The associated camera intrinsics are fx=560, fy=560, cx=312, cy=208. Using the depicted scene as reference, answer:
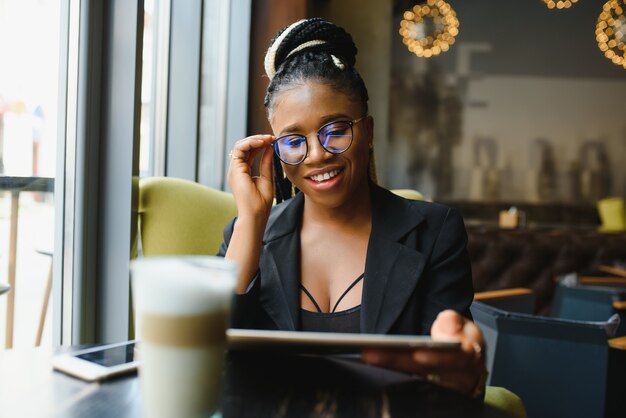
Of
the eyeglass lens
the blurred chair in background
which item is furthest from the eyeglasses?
the blurred chair in background

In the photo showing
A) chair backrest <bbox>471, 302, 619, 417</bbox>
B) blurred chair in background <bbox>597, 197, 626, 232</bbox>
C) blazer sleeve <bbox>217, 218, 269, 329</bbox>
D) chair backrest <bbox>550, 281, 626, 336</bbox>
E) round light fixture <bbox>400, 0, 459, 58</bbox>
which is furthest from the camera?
blurred chair in background <bbox>597, 197, 626, 232</bbox>

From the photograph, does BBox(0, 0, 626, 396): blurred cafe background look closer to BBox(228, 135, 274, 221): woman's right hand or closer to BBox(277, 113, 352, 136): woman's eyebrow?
BBox(228, 135, 274, 221): woman's right hand

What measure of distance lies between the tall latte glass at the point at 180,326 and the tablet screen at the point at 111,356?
333 mm

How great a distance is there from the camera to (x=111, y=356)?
92 cm

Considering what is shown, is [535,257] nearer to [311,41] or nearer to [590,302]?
[590,302]

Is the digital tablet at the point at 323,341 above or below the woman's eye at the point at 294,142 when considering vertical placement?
below

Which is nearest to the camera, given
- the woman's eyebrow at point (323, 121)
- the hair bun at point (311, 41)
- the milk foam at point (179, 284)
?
the milk foam at point (179, 284)

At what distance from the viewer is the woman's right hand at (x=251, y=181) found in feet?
4.47

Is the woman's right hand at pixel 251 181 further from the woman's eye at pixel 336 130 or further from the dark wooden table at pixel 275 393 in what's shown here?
the dark wooden table at pixel 275 393

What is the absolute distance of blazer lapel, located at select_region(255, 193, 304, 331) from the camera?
4.56 feet

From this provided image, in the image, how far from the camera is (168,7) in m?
2.80

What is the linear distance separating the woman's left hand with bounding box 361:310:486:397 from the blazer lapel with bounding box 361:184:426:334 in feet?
1.61

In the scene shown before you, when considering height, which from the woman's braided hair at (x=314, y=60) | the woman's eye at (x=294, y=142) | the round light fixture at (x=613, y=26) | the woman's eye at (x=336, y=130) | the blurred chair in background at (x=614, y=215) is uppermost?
the round light fixture at (x=613, y=26)

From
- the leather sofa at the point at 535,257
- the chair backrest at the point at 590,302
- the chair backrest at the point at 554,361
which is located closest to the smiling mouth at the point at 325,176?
the chair backrest at the point at 554,361
